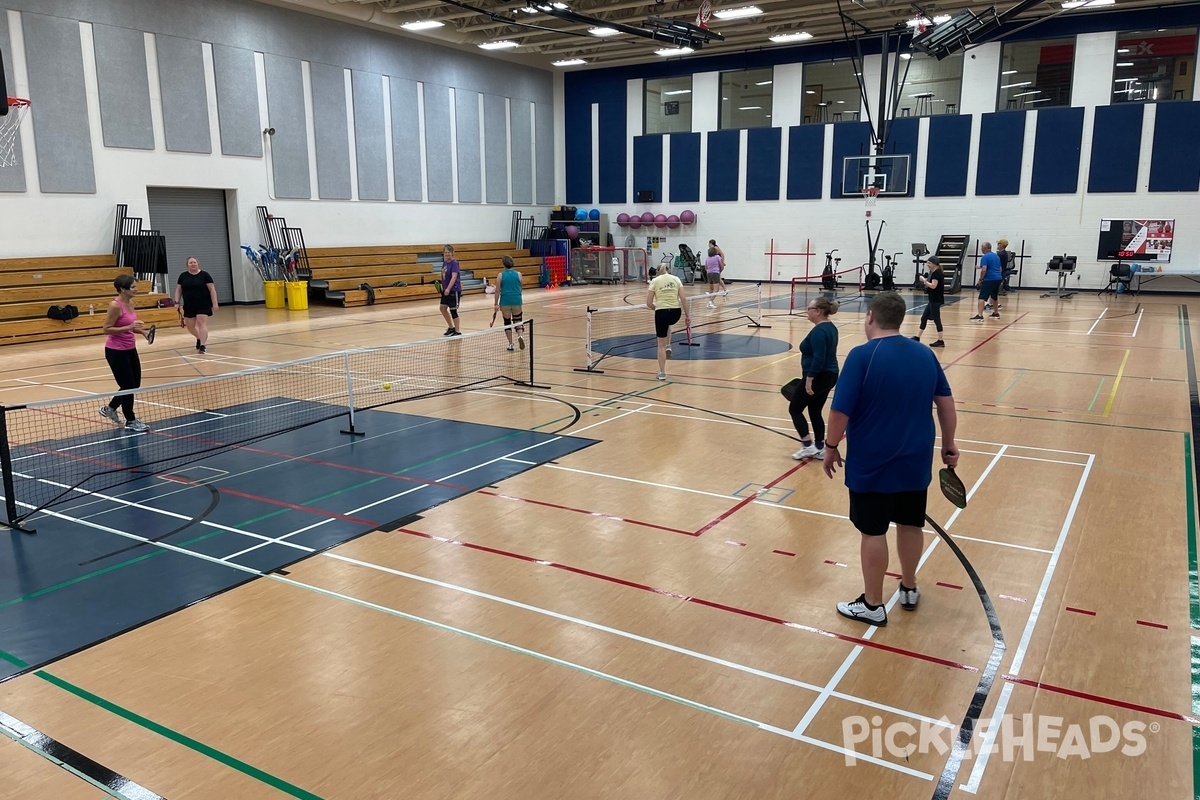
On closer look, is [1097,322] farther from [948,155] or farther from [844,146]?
[844,146]

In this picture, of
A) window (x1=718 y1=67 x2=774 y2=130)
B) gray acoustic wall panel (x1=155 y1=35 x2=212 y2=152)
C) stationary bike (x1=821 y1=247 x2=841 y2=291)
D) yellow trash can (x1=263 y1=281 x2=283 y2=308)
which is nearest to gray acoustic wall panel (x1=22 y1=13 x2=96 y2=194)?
gray acoustic wall panel (x1=155 y1=35 x2=212 y2=152)

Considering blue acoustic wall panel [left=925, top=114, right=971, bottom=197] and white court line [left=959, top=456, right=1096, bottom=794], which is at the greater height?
blue acoustic wall panel [left=925, top=114, right=971, bottom=197]

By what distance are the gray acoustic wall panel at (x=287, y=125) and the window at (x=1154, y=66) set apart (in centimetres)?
2652

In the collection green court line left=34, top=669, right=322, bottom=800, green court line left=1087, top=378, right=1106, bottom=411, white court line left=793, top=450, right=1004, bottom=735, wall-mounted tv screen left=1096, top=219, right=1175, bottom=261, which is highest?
wall-mounted tv screen left=1096, top=219, right=1175, bottom=261

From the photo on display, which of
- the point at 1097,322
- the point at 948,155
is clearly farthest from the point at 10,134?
the point at 948,155

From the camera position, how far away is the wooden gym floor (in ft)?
12.8

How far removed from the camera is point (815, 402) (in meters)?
8.84

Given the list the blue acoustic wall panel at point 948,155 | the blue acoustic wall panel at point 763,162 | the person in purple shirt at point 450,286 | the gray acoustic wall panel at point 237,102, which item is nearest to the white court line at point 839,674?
the person in purple shirt at point 450,286

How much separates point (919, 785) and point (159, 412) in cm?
1082

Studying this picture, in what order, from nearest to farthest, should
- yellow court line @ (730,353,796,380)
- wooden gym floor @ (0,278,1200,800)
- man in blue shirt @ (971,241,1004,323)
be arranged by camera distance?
wooden gym floor @ (0,278,1200,800), yellow court line @ (730,353,796,380), man in blue shirt @ (971,241,1004,323)

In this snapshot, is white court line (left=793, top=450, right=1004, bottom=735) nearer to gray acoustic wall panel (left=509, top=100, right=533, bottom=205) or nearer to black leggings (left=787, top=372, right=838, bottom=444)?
black leggings (left=787, top=372, right=838, bottom=444)

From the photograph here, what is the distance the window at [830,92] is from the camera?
108ft

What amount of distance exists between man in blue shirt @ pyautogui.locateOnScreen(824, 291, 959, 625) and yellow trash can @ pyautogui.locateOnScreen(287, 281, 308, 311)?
2273 cm

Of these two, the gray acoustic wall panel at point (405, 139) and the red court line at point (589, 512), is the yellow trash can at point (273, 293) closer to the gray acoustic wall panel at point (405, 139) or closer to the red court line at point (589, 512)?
the gray acoustic wall panel at point (405, 139)
